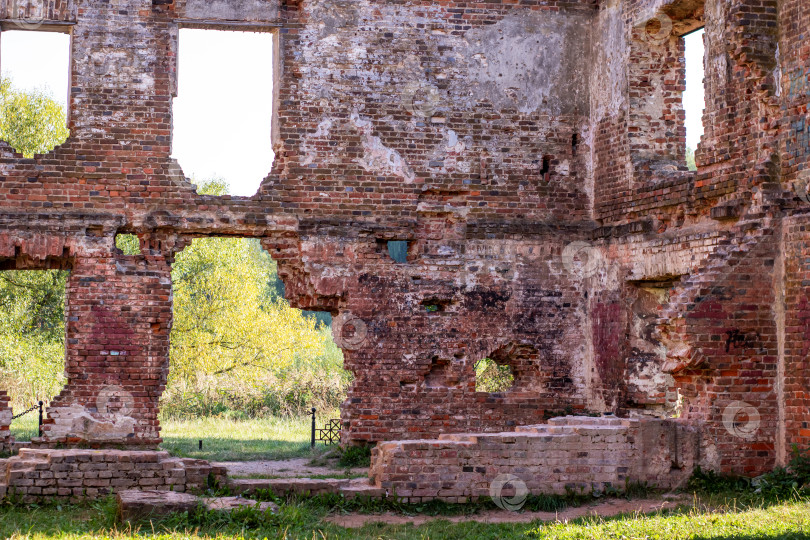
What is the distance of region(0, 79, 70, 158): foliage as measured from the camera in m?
21.3

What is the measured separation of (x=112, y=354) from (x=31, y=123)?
11526mm

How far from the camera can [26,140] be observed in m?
21.3

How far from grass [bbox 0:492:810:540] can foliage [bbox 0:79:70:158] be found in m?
14.5

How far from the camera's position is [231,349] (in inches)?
876

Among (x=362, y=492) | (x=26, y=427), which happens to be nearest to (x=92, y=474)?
(x=362, y=492)

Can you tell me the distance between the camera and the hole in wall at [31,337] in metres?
18.7

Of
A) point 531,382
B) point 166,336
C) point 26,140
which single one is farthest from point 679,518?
point 26,140

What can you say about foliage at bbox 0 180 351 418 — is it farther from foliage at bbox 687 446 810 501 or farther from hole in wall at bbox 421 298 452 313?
foliage at bbox 687 446 810 501

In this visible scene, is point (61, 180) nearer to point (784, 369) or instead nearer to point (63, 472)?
point (63, 472)

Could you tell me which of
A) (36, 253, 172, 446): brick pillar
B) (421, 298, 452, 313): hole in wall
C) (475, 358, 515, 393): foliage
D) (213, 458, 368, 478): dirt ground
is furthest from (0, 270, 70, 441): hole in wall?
(421, 298, 452, 313): hole in wall

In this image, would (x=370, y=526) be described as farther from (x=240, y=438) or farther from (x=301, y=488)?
(x=240, y=438)

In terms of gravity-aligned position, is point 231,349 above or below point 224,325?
below

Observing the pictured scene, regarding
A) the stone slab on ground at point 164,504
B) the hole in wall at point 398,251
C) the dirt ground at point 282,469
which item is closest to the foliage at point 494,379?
the dirt ground at point 282,469

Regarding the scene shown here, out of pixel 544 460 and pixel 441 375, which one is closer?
pixel 544 460
